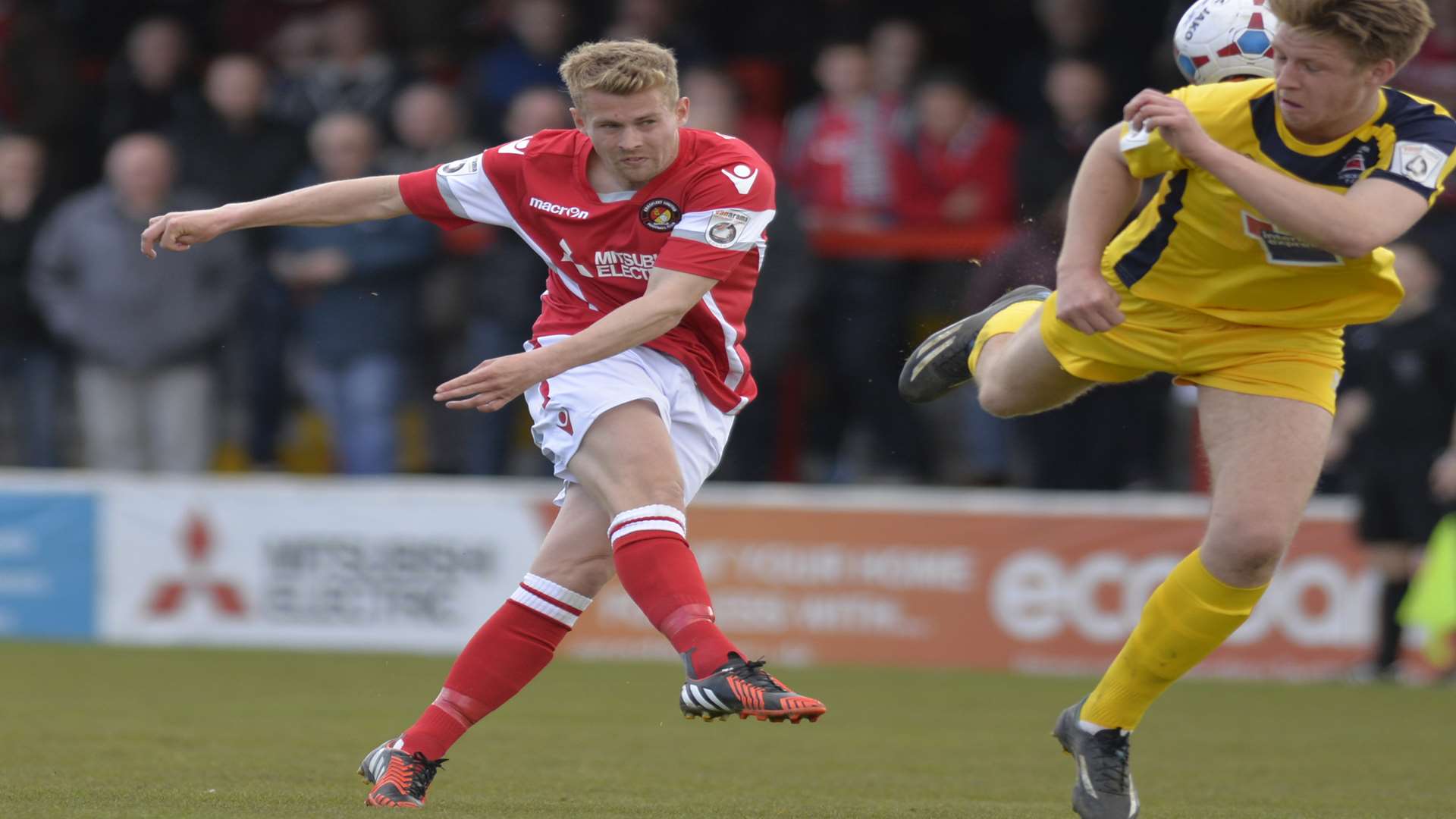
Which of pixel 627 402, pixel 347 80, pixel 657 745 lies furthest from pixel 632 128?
pixel 347 80

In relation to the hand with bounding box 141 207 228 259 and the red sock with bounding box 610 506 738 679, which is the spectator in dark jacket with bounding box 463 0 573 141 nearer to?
the hand with bounding box 141 207 228 259

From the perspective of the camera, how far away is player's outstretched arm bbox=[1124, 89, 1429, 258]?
14.7 feet

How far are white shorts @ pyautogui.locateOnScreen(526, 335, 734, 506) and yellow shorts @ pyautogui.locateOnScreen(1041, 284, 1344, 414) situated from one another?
0.98m

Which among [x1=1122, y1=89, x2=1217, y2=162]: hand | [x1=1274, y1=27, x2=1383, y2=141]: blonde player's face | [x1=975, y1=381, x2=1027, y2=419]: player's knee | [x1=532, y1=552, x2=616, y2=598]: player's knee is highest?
[x1=1274, y1=27, x2=1383, y2=141]: blonde player's face

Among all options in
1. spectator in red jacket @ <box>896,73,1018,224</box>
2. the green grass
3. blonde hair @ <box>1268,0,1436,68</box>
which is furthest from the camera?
spectator in red jacket @ <box>896,73,1018,224</box>

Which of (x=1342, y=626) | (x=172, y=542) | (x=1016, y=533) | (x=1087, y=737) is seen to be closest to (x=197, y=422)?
(x=172, y=542)

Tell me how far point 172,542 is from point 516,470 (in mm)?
1965

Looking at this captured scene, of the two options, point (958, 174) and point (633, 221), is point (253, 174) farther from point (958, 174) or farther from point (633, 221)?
point (633, 221)

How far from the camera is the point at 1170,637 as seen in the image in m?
5.06

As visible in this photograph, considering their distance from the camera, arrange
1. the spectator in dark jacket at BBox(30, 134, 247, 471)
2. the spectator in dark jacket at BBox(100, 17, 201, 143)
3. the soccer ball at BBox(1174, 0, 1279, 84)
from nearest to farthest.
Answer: the soccer ball at BBox(1174, 0, 1279, 84) < the spectator in dark jacket at BBox(30, 134, 247, 471) < the spectator in dark jacket at BBox(100, 17, 201, 143)

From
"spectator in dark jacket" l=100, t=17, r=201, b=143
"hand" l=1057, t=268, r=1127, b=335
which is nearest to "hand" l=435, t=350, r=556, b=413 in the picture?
"hand" l=1057, t=268, r=1127, b=335

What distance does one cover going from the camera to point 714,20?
1247 cm

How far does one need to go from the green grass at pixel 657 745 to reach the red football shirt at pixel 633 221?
4.14 feet

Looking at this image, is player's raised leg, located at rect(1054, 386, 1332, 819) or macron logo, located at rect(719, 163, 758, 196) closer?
player's raised leg, located at rect(1054, 386, 1332, 819)
